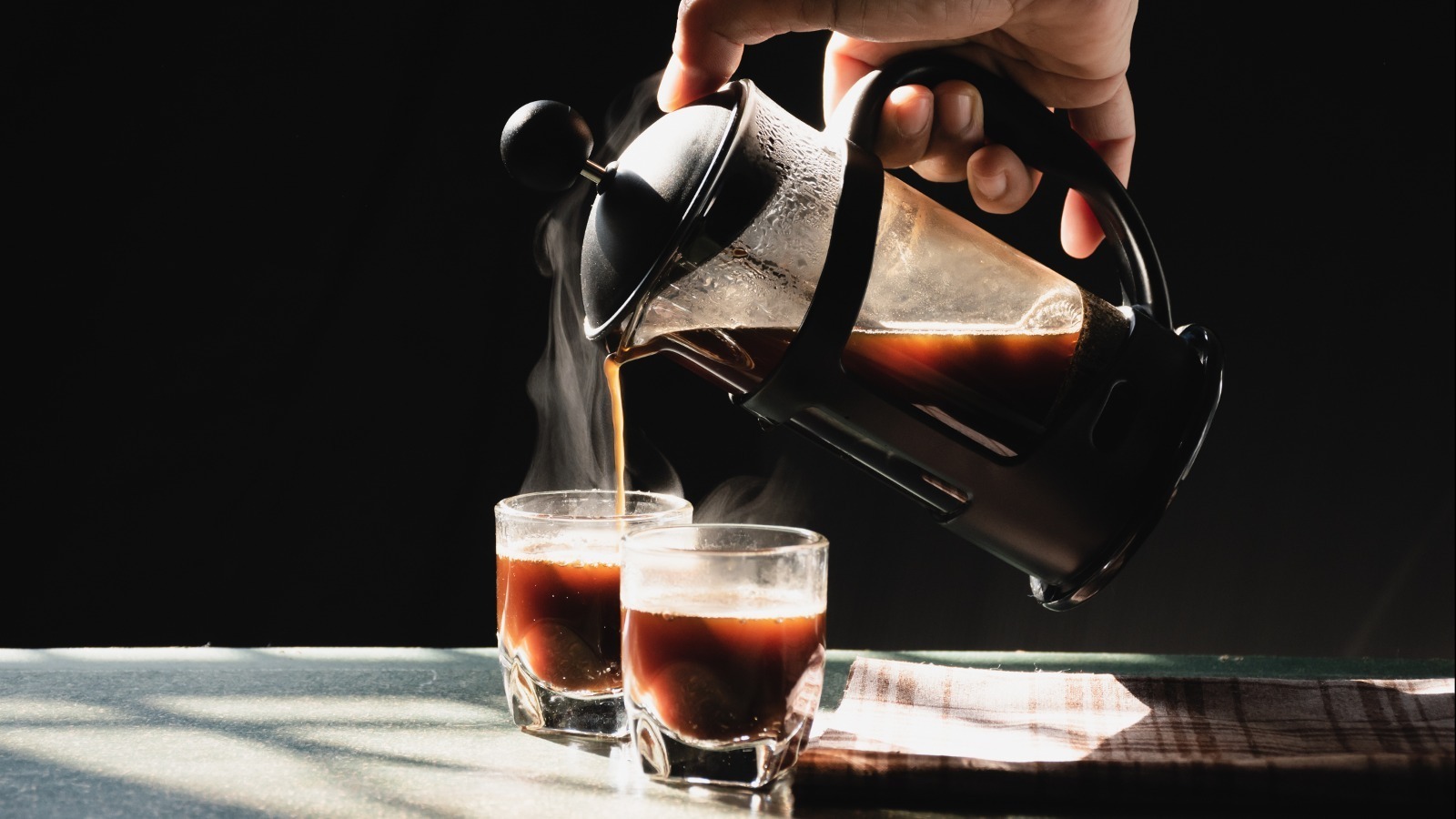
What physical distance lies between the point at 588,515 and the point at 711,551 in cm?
24

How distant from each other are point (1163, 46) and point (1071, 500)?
1.29m

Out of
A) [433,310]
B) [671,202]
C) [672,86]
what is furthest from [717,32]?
[433,310]

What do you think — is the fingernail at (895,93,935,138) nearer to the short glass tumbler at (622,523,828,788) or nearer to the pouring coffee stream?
the pouring coffee stream

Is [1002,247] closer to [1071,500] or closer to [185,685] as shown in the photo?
[1071,500]

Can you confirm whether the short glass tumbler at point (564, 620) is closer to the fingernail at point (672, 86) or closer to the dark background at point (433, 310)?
the fingernail at point (672, 86)

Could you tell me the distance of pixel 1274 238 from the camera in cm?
189

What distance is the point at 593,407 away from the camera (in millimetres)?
1355

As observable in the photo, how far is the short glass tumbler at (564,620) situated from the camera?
0.88 meters

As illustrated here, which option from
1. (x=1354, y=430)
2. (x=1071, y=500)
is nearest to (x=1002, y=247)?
(x=1071, y=500)

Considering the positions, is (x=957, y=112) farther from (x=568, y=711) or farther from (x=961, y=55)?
(x=568, y=711)

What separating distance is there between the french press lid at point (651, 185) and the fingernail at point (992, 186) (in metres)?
0.37

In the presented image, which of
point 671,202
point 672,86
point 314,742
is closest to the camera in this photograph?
point 671,202

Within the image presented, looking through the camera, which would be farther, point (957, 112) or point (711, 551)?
point (957, 112)

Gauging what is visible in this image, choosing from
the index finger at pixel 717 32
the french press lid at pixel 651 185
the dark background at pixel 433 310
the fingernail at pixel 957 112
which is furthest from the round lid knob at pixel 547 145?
the dark background at pixel 433 310
